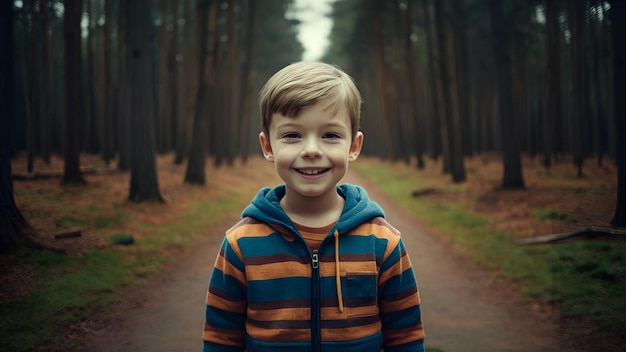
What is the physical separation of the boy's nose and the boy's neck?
0.25 meters

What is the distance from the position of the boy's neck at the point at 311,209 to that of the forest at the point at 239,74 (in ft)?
11.5

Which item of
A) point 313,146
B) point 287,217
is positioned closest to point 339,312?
point 287,217

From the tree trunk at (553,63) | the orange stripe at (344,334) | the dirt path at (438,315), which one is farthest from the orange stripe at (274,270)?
the tree trunk at (553,63)

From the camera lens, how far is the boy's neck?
196 cm

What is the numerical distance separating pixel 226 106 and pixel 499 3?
13888 mm

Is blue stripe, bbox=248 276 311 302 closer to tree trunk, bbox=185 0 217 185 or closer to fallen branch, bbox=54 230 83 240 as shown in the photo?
fallen branch, bbox=54 230 83 240

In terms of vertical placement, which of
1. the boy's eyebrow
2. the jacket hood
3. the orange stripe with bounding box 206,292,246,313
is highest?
the boy's eyebrow

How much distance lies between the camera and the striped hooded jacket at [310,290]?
183cm

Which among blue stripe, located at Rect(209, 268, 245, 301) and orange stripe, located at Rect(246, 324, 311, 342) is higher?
blue stripe, located at Rect(209, 268, 245, 301)

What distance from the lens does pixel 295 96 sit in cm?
178

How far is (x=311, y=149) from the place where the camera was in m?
1.75

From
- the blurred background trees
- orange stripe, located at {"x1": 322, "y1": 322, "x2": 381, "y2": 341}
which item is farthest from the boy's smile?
the blurred background trees

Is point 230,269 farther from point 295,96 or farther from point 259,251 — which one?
point 295,96

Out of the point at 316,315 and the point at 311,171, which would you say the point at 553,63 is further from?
the point at 316,315
